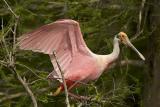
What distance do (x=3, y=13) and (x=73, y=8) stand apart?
0.82 metres

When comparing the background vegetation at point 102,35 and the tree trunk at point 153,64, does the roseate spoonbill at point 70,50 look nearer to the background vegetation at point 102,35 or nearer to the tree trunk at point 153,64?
the background vegetation at point 102,35

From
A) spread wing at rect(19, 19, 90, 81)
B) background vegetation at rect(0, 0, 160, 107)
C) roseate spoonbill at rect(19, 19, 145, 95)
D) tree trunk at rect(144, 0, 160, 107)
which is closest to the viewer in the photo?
spread wing at rect(19, 19, 90, 81)

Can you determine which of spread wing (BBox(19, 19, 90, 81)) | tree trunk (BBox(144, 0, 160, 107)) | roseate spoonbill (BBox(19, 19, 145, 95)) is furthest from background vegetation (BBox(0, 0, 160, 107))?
spread wing (BBox(19, 19, 90, 81))

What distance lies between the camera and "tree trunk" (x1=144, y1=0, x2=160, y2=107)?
24.1 ft

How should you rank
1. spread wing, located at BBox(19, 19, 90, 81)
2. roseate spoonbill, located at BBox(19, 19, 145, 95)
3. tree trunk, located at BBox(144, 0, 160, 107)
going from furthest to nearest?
tree trunk, located at BBox(144, 0, 160, 107), roseate spoonbill, located at BBox(19, 19, 145, 95), spread wing, located at BBox(19, 19, 90, 81)

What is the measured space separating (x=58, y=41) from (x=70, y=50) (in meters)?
0.25

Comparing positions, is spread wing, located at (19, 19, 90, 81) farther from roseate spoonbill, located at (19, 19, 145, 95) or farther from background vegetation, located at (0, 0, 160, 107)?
background vegetation, located at (0, 0, 160, 107)

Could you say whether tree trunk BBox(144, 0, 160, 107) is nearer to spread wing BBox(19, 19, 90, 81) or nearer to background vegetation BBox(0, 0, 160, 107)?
background vegetation BBox(0, 0, 160, 107)

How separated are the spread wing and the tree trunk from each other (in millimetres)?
1064

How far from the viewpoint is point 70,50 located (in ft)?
21.6

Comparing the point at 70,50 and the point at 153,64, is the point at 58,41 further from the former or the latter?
the point at 153,64

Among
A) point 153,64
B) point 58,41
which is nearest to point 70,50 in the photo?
point 58,41

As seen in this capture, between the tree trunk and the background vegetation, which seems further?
the tree trunk

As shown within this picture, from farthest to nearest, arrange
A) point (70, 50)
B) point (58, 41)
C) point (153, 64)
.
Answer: point (153, 64), point (70, 50), point (58, 41)
